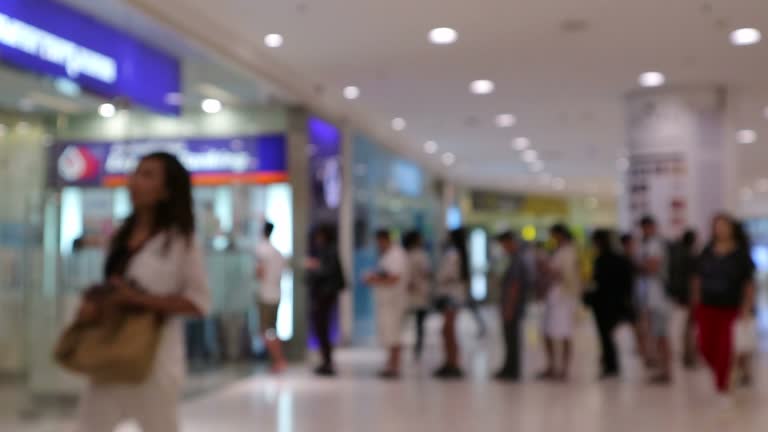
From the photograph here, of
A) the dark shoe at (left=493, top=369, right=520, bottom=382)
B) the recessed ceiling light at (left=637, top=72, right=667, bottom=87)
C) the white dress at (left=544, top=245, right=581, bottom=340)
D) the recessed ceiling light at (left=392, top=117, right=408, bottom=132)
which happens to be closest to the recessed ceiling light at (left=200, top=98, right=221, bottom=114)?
Result: the white dress at (left=544, top=245, right=581, bottom=340)

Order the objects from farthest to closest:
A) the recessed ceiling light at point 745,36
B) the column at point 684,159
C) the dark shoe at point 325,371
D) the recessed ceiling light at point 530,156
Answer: the recessed ceiling light at point 530,156 < the column at point 684,159 < the dark shoe at point 325,371 < the recessed ceiling light at point 745,36

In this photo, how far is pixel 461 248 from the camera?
9.07m

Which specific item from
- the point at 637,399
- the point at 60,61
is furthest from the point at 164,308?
the point at 637,399

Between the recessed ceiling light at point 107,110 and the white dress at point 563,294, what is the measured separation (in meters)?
4.37

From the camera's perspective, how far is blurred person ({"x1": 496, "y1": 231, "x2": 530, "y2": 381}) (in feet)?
28.1

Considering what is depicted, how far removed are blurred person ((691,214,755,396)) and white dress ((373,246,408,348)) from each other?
2.94 metres

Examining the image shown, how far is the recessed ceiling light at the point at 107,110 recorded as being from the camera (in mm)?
6891

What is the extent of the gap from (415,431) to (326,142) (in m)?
6.26

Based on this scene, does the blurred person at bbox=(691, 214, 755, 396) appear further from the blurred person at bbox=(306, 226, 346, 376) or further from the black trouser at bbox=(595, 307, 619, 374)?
the blurred person at bbox=(306, 226, 346, 376)

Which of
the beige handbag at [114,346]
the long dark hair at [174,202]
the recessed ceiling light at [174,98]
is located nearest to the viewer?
the beige handbag at [114,346]

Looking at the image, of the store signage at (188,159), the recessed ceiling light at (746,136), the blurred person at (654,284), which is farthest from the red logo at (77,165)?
the recessed ceiling light at (746,136)

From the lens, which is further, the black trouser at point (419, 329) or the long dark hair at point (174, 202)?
the black trouser at point (419, 329)

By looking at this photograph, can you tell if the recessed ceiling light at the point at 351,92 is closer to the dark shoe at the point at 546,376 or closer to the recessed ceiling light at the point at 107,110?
the dark shoe at the point at 546,376

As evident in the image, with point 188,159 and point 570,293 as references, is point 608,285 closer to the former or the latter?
point 570,293
